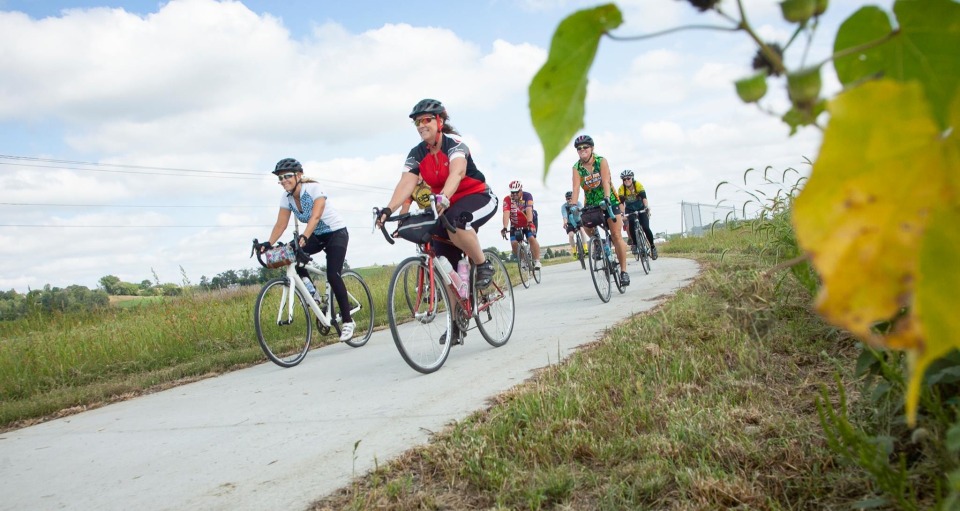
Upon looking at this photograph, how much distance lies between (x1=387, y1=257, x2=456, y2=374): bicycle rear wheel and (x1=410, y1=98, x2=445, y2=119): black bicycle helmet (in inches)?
46.1

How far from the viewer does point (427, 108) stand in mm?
5691

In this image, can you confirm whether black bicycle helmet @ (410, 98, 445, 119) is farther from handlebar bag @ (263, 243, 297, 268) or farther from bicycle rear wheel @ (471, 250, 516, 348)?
handlebar bag @ (263, 243, 297, 268)

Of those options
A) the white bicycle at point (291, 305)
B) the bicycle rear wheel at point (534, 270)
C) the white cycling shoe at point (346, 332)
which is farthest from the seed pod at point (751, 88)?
the bicycle rear wheel at point (534, 270)

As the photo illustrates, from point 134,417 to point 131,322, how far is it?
233 inches

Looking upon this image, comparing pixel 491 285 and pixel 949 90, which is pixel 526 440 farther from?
pixel 491 285

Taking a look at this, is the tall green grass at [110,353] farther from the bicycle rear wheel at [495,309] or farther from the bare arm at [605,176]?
Answer: the bare arm at [605,176]

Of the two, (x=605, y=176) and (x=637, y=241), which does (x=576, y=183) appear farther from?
(x=637, y=241)

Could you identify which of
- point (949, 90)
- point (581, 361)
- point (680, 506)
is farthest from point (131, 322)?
point (949, 90)

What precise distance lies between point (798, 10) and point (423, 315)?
5305mm

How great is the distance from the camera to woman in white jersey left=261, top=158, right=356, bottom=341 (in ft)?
25.0

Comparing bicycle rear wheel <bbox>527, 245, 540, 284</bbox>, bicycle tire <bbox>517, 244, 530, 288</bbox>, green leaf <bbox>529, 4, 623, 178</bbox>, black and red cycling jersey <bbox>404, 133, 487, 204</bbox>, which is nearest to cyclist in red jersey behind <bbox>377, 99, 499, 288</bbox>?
black and red cycling jersey <bbox>404, 133, 487, 204</bbox>

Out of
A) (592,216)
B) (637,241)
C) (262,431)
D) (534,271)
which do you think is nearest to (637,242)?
(637,241)

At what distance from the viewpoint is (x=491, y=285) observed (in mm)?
6219

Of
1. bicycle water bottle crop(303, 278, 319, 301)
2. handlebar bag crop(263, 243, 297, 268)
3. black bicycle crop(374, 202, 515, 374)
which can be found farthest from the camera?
bicycle water bottle crop(303, 278, 319, 301)
